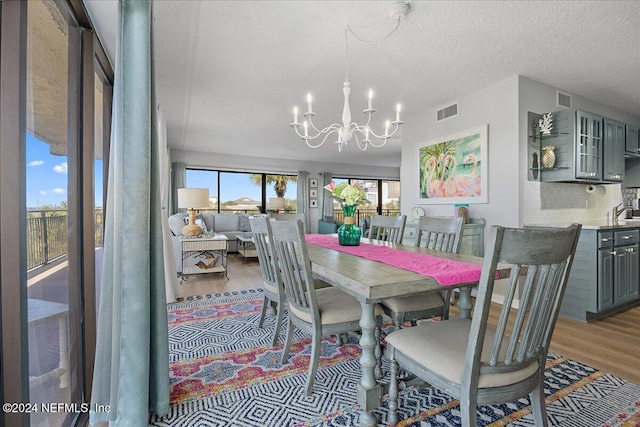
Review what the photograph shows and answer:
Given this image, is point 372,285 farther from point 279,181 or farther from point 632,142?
point 279,181

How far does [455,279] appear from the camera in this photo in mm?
1381

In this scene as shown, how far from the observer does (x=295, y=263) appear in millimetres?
1612

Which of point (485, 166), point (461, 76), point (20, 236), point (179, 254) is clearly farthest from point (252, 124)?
point (20, 236)

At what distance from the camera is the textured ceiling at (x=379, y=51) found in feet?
6.87

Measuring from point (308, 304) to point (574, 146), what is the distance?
339 cm

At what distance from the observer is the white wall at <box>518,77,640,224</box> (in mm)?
3209

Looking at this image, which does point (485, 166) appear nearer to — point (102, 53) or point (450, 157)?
point (450, 157)

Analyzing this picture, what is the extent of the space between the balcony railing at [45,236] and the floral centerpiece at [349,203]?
1.58 meters

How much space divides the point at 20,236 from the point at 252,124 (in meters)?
4.39

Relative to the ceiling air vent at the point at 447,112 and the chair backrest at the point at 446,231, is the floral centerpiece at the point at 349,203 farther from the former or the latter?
the ceiling air vent at the point at 447,112

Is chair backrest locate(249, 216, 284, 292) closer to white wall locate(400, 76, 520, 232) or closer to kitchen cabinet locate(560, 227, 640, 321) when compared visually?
white wall locate(400, 76, 520, 232)

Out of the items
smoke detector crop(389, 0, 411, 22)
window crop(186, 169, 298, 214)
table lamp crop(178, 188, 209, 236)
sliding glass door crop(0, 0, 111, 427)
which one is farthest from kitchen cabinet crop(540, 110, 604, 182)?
window crop(186, 169, 298, 214)

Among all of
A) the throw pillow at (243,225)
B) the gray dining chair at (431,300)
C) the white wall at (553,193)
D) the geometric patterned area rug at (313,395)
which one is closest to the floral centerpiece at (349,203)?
the gray dining chair at (431,300)

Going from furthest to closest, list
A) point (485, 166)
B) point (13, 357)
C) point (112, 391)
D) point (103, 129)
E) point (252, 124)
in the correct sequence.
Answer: point (252, 124) → point (485, 166) → point (103, 129) → point (112, 391) → point (13, 357)
